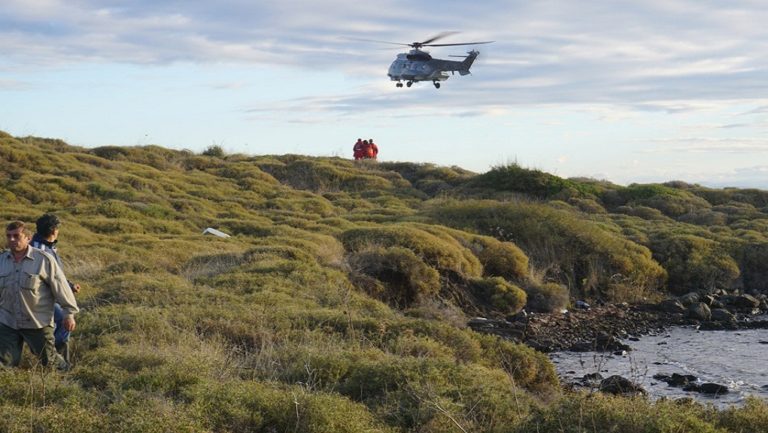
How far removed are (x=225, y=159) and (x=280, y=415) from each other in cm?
3783

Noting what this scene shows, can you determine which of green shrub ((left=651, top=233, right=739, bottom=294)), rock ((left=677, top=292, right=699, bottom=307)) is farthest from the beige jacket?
green shrub ((left=651, top=233, right=739, bottom=294))

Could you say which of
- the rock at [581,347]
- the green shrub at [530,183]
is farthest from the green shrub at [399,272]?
the green shrub at [530,183]

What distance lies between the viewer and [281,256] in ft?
64.7

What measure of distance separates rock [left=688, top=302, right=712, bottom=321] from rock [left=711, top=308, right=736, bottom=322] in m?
0.12

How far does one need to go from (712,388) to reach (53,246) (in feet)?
37.8

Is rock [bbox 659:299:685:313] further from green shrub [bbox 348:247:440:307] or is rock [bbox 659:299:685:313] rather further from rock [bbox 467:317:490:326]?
green shrub [bbox 348:247:440:307]

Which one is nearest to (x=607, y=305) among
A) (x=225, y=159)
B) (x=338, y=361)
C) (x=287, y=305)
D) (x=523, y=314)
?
(x=523, y=314)

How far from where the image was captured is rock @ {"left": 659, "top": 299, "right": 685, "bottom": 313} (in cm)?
2370

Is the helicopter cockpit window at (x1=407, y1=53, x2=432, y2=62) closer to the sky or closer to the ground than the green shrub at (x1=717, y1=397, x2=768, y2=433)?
closer to the sky

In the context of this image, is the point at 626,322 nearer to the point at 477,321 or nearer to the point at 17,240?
the point at 477,321

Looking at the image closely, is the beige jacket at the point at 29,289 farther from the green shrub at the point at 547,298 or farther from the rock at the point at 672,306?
the rock at the point at 672,306

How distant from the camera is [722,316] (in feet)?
76.1

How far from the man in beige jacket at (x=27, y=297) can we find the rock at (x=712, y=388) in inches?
439

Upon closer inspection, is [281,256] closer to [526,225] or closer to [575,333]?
[575,333]
